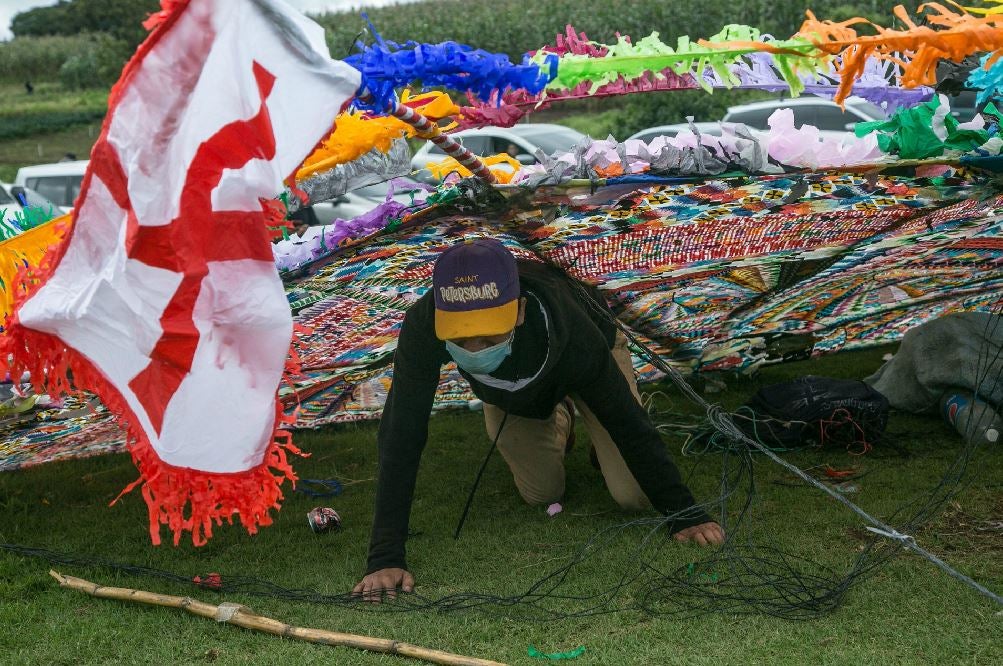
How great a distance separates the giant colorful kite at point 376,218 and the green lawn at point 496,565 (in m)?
0.35

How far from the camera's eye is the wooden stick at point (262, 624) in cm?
285

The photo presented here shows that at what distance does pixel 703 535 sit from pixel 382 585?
1075 mm

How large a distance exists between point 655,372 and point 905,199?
212cm

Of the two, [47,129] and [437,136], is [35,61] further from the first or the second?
[437,136]

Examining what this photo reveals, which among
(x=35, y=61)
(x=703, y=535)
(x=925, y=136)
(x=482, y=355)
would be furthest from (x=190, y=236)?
(x=35, y=61)

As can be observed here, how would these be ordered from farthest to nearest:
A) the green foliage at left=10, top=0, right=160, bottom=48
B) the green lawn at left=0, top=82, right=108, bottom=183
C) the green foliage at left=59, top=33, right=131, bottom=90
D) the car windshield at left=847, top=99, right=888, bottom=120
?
1. the green foliage at left=10, top=0, right=160, bottom=48
2. the green foliage at left=59, top=33, right=131, bottom=90
3. the green lawn at left=0, top=82, right=108, bottom=183
4. the car windshield at left=847, top=99, right=888, bottom=120

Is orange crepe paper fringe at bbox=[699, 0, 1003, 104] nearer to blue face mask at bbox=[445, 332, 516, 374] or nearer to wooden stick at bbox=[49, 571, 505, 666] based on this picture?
blue face mask at bbox=[445, 332, 516, 374]

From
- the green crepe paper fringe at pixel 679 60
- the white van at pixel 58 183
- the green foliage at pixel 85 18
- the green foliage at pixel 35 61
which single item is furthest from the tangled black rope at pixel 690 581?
the green foliage at pixel 85 18

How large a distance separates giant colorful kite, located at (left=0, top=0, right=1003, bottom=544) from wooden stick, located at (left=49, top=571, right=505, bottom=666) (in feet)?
0.85

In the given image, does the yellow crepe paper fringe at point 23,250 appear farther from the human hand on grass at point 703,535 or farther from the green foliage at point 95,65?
the green foliage at point 95,65

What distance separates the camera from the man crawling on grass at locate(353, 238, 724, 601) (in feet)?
10.6

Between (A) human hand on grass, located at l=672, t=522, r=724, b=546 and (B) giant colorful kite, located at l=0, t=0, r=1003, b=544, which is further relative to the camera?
(A) human hand on grass, located at l=672, t=522, r=724, b=546

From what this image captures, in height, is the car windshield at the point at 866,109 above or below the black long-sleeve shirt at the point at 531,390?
below

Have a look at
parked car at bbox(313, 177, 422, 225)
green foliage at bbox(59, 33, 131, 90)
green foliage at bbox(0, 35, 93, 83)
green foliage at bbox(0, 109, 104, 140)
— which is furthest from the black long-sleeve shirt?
green foliage at bbox(0, 35, 93, 83)
